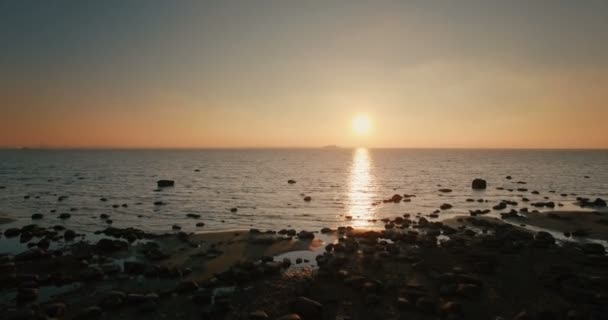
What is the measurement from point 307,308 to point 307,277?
13.4 ft

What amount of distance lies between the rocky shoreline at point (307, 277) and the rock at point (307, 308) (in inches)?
2.0

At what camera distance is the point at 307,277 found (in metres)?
18.7

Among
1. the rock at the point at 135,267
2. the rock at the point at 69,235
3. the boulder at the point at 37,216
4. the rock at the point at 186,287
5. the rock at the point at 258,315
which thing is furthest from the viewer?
the boulder at the point at 37,216

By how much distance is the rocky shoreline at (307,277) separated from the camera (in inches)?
586

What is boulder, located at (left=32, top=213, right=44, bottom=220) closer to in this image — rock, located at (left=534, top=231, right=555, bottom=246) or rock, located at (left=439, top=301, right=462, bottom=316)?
rock, located at (left=439, top=301, right=462, bottom=316)

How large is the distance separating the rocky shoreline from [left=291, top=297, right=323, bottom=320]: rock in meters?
0.05

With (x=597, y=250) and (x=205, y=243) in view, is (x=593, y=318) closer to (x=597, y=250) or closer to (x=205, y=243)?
(x=597, y=250)

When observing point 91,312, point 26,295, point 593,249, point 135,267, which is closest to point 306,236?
point 135,267

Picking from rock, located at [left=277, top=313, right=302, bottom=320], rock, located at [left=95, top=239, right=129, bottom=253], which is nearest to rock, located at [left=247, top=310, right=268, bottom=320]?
rock, located at [left=277, top=313, right=302, bottom=320]

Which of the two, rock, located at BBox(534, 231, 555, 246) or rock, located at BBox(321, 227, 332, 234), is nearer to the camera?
rock, located at BBox(534, 231, 555, 246)

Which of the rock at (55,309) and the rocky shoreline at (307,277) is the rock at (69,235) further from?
the rock at (55,309)

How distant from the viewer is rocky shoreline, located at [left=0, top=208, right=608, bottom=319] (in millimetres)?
14891

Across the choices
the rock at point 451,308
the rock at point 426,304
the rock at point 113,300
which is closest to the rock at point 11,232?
the rock at point 113,300

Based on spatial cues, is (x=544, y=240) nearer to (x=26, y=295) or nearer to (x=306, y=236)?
(x=306, y=236)
